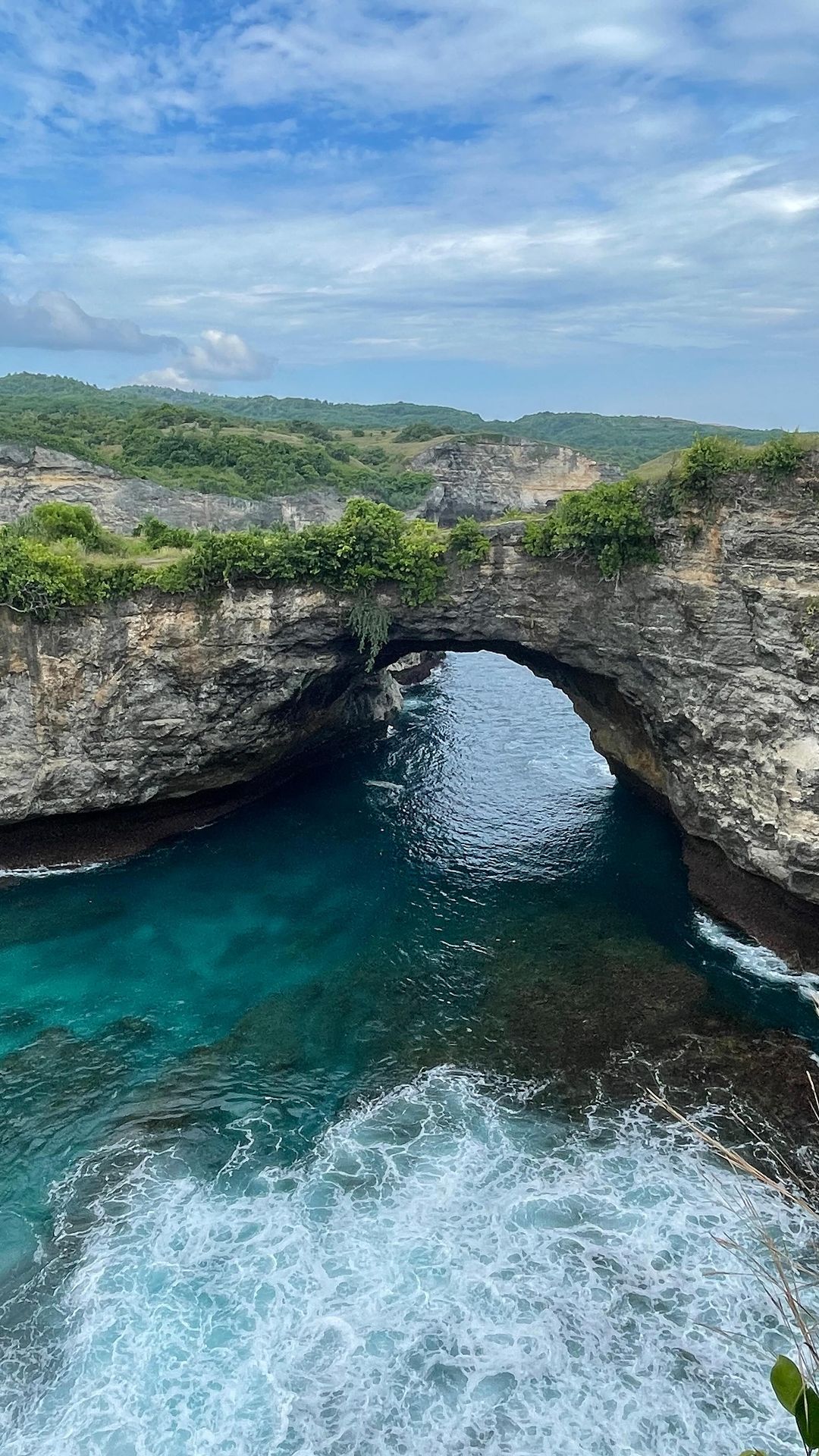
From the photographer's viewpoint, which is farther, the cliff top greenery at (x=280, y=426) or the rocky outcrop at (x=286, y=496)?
the cliff top greenery at (x=280, y=426)

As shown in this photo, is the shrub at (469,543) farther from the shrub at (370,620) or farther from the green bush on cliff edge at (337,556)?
the shrub at (370,620)

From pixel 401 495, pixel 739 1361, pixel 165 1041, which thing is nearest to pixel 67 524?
pixel 165 1041

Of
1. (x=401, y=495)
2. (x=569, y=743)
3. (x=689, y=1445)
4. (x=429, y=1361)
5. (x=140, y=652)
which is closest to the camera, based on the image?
(x=689, y=1445)

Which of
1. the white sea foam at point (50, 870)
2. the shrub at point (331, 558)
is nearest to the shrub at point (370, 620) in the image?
the shrub at point (331, 558)

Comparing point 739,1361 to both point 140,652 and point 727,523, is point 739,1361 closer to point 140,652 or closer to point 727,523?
point 727,523

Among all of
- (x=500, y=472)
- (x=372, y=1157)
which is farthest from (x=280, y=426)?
(x=372, y=1157)
